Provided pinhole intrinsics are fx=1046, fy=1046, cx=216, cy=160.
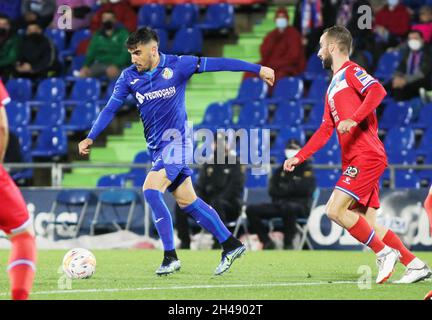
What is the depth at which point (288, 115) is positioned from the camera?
60.0ft

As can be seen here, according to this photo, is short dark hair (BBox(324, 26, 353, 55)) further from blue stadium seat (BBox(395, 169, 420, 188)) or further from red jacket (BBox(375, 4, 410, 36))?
red jacket (BBox(375, 4, 410, 36))

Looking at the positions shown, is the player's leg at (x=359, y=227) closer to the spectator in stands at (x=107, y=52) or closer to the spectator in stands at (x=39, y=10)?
the spectator in stands at (x=107, y=52)

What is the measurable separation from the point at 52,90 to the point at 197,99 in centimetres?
280

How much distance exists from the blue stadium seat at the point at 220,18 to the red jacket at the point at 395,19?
9.83ft

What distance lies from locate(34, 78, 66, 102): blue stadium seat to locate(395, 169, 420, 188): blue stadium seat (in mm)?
6959

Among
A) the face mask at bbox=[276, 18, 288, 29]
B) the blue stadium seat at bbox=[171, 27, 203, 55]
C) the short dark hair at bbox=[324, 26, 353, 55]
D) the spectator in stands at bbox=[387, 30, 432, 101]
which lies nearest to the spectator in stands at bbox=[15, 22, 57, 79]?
the blue stadium seat at bbox=[171, 27, 203, 55]

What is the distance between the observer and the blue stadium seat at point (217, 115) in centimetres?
1850

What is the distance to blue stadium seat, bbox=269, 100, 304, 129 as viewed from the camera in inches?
714

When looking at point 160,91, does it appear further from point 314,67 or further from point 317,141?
point 314,67

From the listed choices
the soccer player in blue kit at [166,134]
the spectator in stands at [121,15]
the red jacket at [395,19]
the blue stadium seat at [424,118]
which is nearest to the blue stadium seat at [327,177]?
the blue stadium seat at [424,118]

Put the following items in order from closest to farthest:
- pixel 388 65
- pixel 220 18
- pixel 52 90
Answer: pixel 388 65
pixel 52 90
pixel 220 18

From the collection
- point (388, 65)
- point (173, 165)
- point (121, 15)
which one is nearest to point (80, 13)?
point (121, 15)
